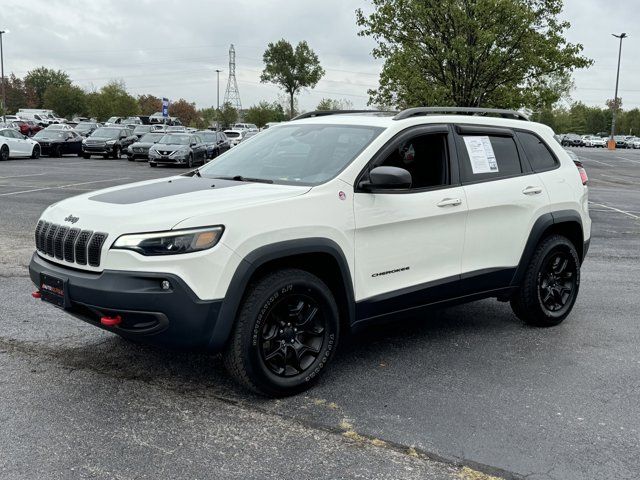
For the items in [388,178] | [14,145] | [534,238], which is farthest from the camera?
[14,145]

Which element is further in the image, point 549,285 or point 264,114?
point 264,114

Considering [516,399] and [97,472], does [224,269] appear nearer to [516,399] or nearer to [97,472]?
[97,472]

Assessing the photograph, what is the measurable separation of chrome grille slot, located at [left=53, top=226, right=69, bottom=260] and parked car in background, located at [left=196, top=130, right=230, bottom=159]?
2753 centimetres

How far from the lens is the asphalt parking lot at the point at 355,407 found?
3373 mm

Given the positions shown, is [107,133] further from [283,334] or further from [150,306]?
[150,306]

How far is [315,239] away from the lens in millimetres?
4137

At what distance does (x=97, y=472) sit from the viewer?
3238 mm

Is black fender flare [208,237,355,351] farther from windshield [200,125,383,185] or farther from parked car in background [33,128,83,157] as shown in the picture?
parked car in background [33,128,83,157]

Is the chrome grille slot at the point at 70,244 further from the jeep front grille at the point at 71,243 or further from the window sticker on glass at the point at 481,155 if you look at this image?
the window sticker on glass at the point at 481,155

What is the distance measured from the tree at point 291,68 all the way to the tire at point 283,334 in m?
68.7

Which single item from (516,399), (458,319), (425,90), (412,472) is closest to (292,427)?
(412,472)

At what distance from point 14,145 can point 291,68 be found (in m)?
45.2

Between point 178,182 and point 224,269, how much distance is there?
121 cm

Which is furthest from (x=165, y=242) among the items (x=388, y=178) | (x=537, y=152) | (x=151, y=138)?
(x=151, y=138)
